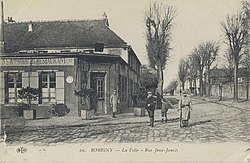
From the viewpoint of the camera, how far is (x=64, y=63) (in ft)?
17.0

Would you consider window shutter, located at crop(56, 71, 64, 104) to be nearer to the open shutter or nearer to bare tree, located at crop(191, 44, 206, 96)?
the open shutter

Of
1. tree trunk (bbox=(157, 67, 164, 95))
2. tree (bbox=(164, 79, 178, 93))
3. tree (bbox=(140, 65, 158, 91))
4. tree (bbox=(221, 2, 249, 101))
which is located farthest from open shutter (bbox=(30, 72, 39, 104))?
tree (bbox=(221, 2, 249, 101))

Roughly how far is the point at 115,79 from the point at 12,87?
166cm

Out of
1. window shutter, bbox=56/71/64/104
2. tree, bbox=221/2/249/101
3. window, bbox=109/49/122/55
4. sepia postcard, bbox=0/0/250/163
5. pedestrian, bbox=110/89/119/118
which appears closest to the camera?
sepia postcard, bbox=0/0/250/163

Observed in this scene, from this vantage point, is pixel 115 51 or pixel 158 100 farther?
pixel 115 51

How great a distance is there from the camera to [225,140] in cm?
376

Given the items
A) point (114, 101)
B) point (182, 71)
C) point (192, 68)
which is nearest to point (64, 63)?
point (114, 101)

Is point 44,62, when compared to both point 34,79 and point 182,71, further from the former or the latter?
point 182,71

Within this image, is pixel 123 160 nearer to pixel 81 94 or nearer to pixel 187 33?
pixel 81 94

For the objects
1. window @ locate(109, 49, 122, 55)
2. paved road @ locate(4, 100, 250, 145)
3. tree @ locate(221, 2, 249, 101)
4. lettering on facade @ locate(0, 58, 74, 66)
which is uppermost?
tree @ locate(221, 2, 249, 101)

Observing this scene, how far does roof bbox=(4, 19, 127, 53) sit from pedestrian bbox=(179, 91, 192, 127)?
1.12 meters

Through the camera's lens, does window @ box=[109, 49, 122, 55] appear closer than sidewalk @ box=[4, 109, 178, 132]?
No

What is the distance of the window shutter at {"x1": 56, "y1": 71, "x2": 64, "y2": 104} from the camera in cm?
476

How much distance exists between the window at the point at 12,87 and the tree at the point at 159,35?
1783 millimetres
